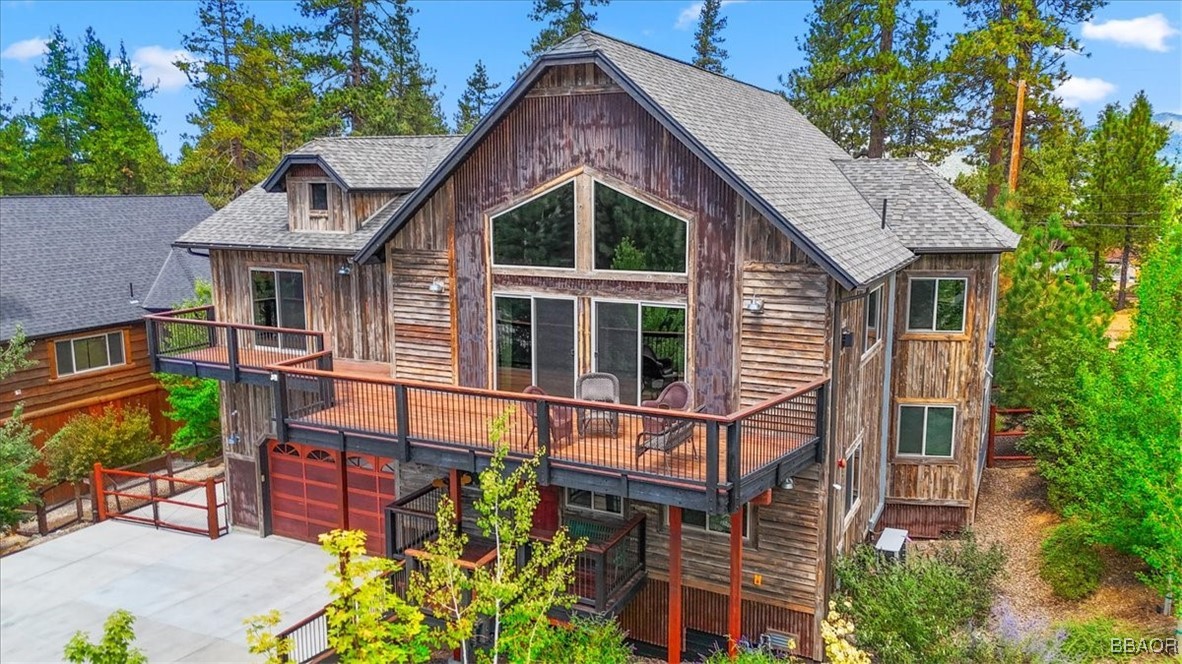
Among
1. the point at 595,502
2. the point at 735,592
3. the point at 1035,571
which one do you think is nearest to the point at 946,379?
Result: the point at 1035,571

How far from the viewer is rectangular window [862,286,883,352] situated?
45.3ft

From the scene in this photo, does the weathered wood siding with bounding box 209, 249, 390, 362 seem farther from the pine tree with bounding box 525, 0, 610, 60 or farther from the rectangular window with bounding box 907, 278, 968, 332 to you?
the pine tree with bounding box 525, 0, 610, 60

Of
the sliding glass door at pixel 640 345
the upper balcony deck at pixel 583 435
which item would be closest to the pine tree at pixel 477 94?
the upper balcony deck at pixel 583 435

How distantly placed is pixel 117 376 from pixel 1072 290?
2629cm

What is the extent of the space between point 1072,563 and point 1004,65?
21.0m

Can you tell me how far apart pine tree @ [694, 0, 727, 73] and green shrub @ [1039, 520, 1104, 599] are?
3432cm

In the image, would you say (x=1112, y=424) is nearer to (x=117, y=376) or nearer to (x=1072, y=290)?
(x=1072, y=290)

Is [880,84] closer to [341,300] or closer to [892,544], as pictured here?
[892,544]

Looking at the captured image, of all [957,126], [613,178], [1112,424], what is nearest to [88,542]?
[613,178]

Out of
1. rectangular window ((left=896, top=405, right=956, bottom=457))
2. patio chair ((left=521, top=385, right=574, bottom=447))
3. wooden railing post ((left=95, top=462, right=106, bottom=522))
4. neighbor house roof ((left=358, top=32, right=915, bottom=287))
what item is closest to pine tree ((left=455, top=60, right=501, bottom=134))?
wooden railing post ((left=95, top=462, right=106, bottom=522))

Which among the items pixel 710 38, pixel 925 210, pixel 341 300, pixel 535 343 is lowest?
pixel 535 343

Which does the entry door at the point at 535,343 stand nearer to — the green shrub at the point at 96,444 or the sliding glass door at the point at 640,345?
the sliding glass door at the point at 640,345

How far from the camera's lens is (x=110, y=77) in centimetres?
4675

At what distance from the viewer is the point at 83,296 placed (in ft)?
79.5
